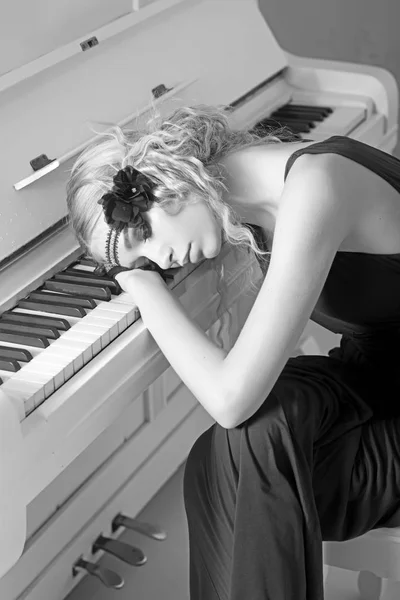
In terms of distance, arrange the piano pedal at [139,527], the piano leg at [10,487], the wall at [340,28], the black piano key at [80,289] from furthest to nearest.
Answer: the wall at [340,28]
the piano pedal at [139,527]
the black piano key at [80,289]
the piano leg at [10,487]

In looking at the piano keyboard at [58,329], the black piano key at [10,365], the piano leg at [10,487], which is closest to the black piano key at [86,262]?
the piano keyboard at [58,329]

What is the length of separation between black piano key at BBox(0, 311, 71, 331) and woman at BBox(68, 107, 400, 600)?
112 millimetres

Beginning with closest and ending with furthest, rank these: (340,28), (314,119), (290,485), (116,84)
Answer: (290,485) → (116,84) → (314,119) → (340,28)

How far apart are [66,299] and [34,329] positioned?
0.34 ft

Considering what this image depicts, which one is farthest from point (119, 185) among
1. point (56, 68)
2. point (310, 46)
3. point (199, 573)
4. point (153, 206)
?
point (310, 46)

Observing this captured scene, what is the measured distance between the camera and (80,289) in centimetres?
154

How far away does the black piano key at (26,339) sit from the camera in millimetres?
1406

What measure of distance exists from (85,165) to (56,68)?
0.36 m

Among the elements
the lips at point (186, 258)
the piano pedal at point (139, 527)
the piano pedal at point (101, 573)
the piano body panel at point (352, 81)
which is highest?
the lips at point (186, 258)

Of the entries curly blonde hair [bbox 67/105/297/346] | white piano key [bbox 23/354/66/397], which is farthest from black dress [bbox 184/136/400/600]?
white piano key [bbox 23/354/66/397]

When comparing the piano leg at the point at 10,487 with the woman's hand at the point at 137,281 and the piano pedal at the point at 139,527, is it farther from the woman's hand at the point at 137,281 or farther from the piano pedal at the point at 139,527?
the piano pedal at the point at 139,527

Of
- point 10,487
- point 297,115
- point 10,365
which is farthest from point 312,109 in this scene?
point 10,487

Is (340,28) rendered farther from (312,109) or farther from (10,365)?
(10,365)

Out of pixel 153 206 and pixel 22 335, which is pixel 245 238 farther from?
pixel 22 335
